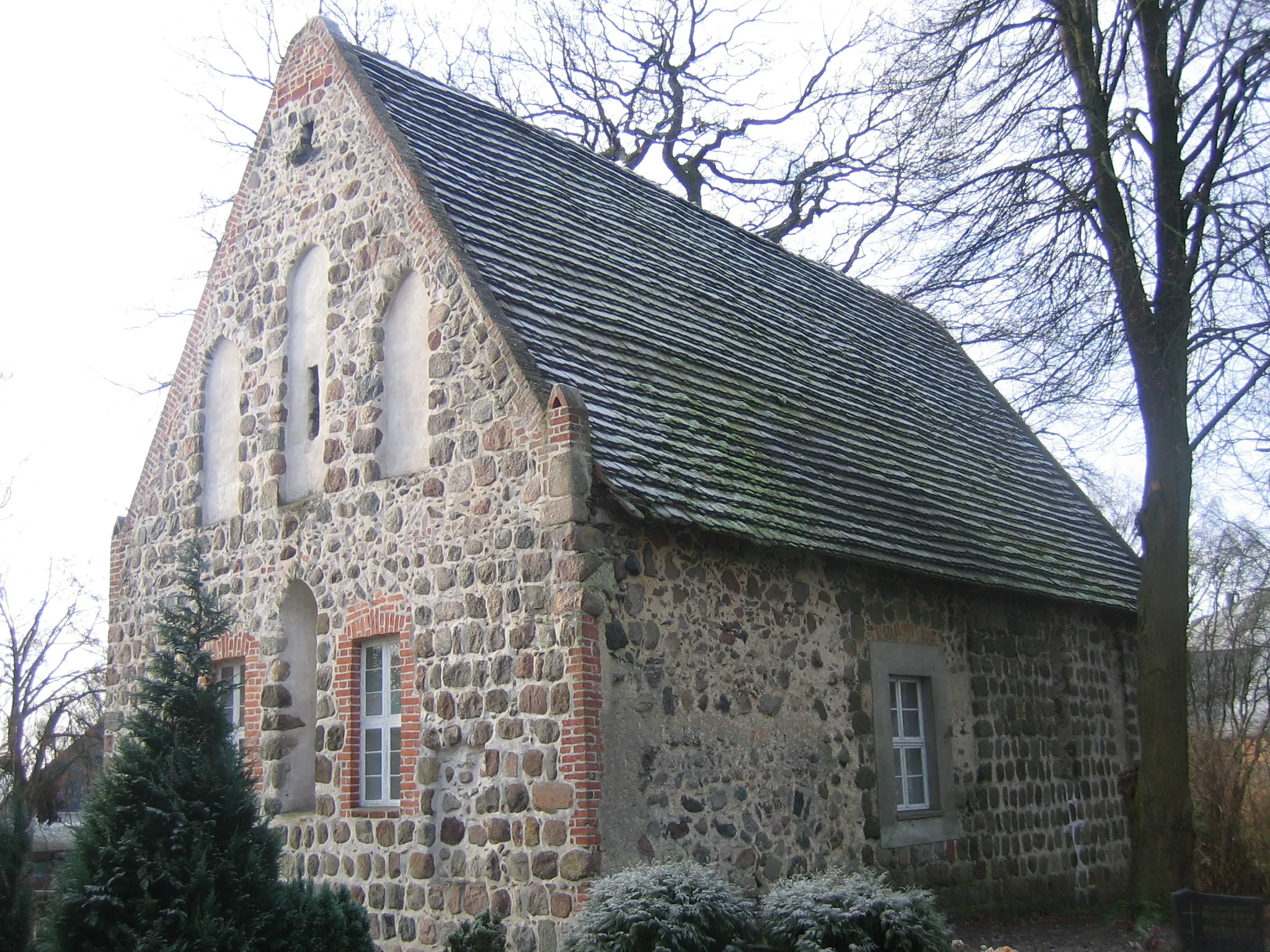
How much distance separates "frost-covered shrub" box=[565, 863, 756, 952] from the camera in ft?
23.8

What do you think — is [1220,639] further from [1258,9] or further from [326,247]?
[326,247]

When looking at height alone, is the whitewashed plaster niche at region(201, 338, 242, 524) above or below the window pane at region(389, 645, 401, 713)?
above

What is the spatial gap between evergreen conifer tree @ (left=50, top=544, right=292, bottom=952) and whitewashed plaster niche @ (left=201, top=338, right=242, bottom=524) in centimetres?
496

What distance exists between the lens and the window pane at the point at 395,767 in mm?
10484

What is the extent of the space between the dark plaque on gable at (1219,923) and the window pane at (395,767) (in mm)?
6558

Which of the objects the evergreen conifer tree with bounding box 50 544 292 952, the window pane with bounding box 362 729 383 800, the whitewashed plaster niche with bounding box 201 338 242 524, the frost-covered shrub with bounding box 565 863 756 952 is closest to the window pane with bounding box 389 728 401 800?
the window pane with bounding box 362 729 383 800

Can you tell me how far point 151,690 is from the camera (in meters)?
7.71

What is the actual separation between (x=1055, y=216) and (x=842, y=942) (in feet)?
28.6

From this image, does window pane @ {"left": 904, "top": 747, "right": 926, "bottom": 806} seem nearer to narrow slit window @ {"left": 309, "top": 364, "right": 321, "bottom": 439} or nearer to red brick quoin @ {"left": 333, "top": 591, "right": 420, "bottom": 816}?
red brick quoin @ {"left": 333, "top": 591, "right": 420, "bottom": 816}

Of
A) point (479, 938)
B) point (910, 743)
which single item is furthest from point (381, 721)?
point (910, 743)

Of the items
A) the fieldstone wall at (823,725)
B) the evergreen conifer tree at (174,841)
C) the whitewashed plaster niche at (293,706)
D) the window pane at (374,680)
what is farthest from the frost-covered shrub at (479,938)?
the whitewashed plaster niche at (293,706)

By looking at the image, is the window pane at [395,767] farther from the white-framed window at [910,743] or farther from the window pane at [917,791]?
the window pane at [917,791]

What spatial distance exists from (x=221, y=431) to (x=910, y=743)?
313 inches

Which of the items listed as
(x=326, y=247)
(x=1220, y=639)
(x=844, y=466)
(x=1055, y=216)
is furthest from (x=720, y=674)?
(x=1220, y=639)
